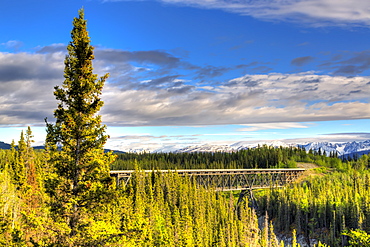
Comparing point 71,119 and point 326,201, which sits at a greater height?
point 71,119

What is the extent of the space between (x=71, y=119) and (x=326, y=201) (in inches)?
4280

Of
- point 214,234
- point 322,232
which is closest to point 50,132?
point 214,234

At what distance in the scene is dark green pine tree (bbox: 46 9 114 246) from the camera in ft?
66.1

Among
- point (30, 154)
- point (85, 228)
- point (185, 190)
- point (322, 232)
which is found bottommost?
point (322, 232)

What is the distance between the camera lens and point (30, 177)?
193 feet

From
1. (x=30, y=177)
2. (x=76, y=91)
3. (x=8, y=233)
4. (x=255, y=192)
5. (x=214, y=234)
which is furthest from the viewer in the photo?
(x=255, y=192)

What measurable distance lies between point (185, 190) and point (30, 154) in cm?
4661

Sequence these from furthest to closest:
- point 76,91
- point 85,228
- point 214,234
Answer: point 214,234
point 76,91
point 85,228

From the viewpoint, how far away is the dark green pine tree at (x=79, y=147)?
20.1 metres

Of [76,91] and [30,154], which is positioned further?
[30,154]

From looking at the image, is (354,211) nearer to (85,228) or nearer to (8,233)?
(8,233)

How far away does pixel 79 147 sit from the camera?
21141mm

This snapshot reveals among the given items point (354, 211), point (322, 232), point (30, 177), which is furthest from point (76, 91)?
point (322, 232)

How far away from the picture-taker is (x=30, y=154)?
205 ft
